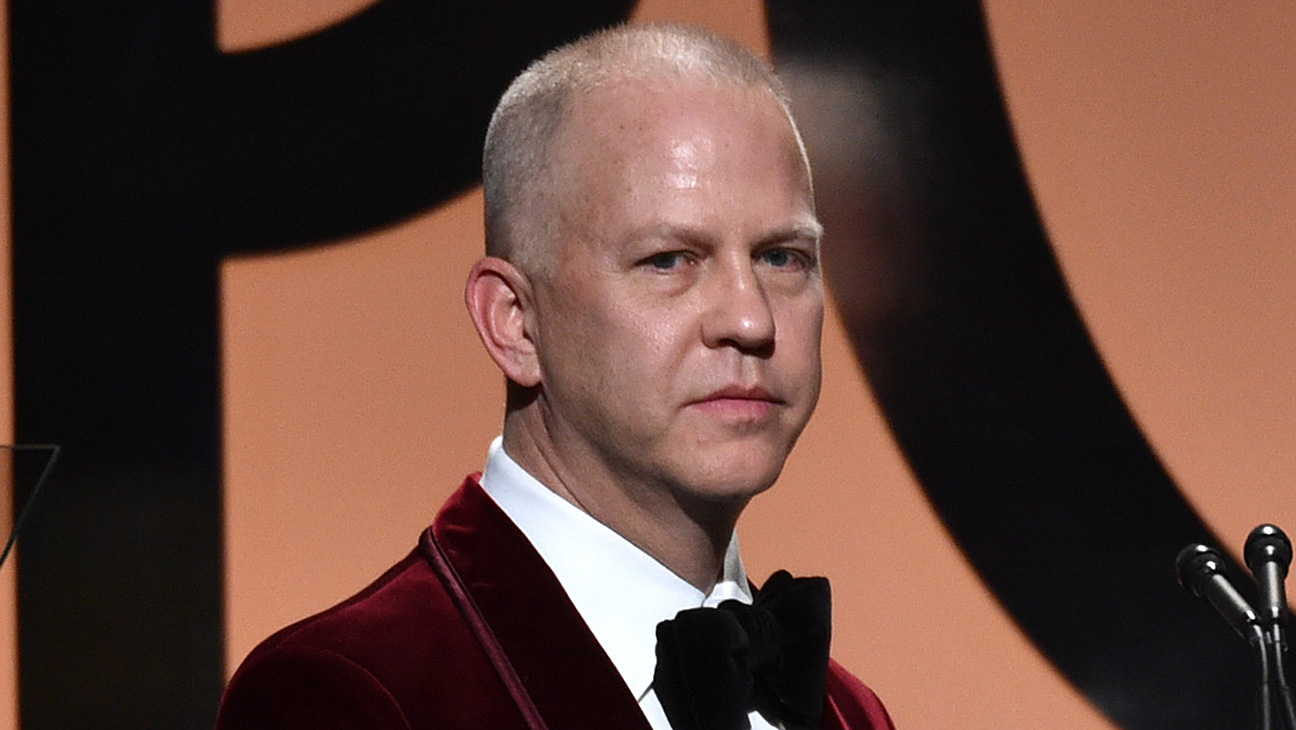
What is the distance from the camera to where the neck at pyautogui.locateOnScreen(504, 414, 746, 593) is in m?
1.44

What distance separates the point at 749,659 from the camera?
143 centimetres

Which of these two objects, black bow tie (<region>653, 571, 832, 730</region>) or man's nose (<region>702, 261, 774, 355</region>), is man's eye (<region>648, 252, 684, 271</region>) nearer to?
man's nose (<region>702, 261, 774, 355</region>)

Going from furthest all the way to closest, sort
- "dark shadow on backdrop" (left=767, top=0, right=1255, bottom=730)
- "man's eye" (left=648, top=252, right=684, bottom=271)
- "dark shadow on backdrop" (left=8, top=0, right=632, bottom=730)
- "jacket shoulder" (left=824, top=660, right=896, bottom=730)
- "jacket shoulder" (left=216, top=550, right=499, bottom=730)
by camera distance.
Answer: "dark shadow on backdrop" (left=767, top=0, right=1255, bottom=730) → "dark shadow on backdrop" (left=8, top=0, right=632, bottom=730) → "jacket shoulder" (left=824, top=660, right=896, bottom=730) → "man's eye" (left=648, top=252, right=684, bottom=271) → "jacket shoulder" (left=216, top=550, right=499, bottom=730)

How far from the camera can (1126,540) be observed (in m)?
2.40

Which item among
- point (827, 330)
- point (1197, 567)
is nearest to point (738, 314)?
point (1197, 567)

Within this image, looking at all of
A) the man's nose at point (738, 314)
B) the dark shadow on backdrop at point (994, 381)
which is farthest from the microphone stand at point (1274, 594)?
the dark shadow on backdrop at point (994, 381)

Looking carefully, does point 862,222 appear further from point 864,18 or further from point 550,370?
point 550,370

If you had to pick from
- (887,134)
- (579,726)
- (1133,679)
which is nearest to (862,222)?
(887,134)

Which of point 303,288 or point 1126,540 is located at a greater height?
point 303,288

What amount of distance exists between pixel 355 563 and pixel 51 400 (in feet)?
1.42

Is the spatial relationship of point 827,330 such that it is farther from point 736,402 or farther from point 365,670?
point 365,670

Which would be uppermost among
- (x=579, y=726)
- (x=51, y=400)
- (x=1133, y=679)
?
(x=51, y=400)

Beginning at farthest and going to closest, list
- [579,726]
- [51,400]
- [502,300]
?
1. [51,400]
2. [502,300]
3. [579,726]

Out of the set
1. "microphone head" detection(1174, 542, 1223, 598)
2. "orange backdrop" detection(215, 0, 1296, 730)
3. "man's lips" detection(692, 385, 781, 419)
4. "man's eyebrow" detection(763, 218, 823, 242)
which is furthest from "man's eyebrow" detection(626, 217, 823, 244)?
"orange backdrop" detection(215, 0, 1296, 730)
